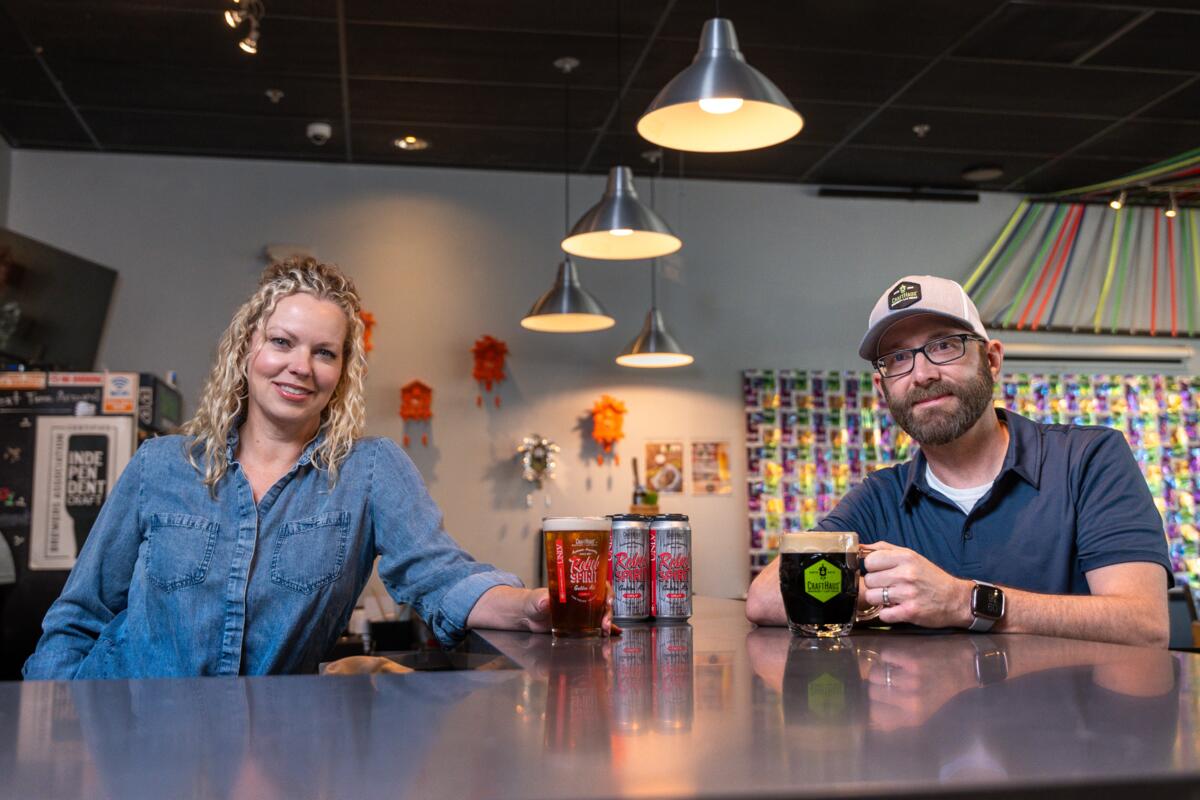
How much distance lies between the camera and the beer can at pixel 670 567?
5.46 feet

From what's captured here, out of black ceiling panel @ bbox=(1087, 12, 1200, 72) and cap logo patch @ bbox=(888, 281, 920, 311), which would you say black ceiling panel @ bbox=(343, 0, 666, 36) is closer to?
black ceiling panel @ bbox=(1087, 12, 1200, 72)

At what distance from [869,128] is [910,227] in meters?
1.25

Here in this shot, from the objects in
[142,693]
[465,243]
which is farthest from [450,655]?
[465,243]

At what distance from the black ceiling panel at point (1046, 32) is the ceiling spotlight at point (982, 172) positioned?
1478 mm

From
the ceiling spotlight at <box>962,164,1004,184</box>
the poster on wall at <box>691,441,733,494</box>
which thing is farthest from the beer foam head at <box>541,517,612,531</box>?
the ceiling spotlight at <box>962,164,1004,184</box>

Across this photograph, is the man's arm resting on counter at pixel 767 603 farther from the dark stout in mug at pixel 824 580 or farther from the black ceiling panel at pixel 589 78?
the black ceiling panel at pixel 589 78

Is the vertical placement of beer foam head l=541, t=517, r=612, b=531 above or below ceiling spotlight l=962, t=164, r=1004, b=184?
below

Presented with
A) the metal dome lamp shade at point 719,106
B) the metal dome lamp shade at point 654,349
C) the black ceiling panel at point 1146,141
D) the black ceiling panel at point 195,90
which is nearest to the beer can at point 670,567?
the metal dome lamp shade at point 719,106

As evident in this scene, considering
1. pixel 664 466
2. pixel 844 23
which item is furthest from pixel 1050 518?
pixel 664 466

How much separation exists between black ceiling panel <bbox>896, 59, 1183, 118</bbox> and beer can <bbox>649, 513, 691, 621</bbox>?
12.9ft

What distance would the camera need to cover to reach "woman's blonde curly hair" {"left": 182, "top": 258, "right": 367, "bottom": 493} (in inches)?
73.8

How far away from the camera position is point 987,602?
1483mm

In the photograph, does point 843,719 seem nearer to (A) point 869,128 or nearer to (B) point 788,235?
(A) point 869,128

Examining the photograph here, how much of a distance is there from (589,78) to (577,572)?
397 centimetres
